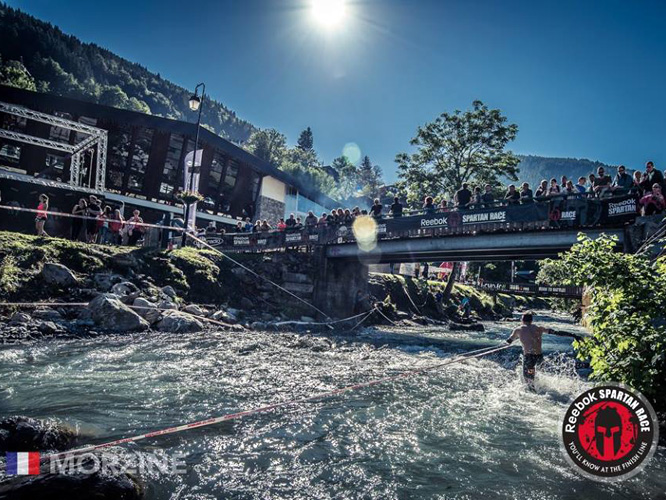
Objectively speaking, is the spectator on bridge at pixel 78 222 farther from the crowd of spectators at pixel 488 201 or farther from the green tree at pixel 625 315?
the green tree at pixel 625 315

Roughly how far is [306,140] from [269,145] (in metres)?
51.1

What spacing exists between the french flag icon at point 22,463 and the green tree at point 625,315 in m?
6.54

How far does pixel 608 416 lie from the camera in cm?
396

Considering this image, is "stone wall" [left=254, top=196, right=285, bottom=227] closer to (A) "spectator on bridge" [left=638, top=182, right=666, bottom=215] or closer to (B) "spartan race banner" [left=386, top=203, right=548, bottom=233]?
(B) "spartan race banner" [left=386, top=203, right=548, bottom=233]

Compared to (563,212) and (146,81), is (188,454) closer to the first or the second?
(563,212)

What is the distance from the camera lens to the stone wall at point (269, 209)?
39.8 m

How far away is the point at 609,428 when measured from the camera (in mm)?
3943

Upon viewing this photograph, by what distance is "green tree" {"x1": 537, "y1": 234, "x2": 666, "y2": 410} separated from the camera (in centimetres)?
482

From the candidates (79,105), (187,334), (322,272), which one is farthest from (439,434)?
(79,105)

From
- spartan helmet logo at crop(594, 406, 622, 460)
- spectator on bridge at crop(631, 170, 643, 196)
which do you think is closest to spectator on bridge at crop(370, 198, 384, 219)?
spectator on bridge at crop(631, 170, 643, 196)

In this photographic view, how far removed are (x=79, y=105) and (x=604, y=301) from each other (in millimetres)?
36215

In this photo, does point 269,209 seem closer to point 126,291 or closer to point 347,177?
point 126,291

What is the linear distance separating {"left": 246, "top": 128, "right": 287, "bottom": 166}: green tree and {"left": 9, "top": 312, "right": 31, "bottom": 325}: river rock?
9977 cm

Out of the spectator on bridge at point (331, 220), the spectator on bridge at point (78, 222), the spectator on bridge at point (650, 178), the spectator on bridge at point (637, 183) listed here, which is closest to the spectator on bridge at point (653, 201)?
the spectator on bridge at point (650, 178)
